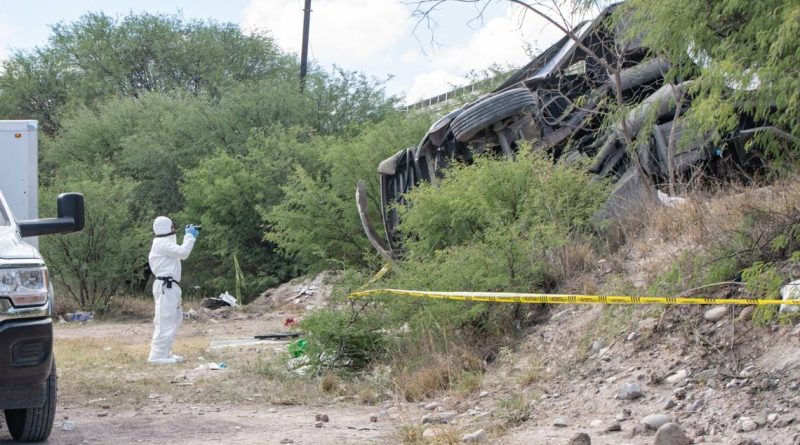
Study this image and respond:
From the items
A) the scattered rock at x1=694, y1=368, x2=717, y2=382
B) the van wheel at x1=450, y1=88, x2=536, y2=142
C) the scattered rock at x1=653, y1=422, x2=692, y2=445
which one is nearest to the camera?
the scattered rock at x1=653, y1=422, x2=692, y2=445

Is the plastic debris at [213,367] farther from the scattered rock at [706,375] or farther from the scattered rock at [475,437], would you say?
the scattered rock at [706,375]

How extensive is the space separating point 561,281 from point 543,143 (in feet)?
12.4

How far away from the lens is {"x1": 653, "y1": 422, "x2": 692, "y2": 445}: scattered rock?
19.4ft

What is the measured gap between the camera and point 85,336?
60.2ft

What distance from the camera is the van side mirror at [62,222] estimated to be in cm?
775

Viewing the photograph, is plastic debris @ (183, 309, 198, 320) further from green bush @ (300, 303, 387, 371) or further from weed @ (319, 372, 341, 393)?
weed @ (319, 372, 341, 393)

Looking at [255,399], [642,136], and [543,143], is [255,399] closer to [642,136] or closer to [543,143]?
[642,136]

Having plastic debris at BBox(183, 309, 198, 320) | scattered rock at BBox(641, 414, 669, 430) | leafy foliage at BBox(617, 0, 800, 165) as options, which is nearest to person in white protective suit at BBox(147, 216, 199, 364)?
A: leafy foliage at BBox(617, 0, 800, 165)

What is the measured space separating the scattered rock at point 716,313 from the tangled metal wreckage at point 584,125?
3560 millimetres

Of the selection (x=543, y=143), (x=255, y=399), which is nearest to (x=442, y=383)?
(x=255, y=399)

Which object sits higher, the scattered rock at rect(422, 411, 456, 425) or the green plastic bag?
the scattered rock at rect(422, 411, 456, 425)

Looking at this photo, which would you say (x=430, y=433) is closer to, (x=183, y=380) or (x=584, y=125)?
(x=183, y=380)

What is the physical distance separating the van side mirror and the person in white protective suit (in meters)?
5.07

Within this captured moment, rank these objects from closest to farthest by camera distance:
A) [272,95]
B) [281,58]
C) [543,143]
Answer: [543,143] → [272,95] → [281,58]
